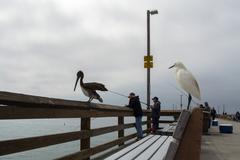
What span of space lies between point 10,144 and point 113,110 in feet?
19.3

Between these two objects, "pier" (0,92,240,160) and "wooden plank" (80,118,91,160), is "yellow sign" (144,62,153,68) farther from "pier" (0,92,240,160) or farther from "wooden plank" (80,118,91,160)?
"wooden plank" (80,118,91,160)

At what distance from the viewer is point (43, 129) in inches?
344

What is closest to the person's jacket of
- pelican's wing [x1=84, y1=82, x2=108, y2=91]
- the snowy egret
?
pelican's wing [x1=84, y1=82, x2=108, y2=91]

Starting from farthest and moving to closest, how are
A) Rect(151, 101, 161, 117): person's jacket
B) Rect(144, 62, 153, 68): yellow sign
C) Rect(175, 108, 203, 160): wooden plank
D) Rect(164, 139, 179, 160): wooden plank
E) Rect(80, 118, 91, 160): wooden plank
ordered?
Rect(144, 62, 153, 68): yellow sign
Rect(151, 101, 161, 117): person's jacket
Rect(80, 118, 91, 160): wooden plank
Rect(175, 108, 203, 160): wooden plank
Rect(164, 139, 179, 160): wooden plank

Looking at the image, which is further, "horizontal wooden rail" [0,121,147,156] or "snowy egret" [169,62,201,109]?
"snowy egret" [169,62,201,109]

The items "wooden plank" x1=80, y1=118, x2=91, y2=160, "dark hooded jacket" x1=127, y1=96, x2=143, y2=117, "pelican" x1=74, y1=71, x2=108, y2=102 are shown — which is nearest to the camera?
"wooden plank" x1=80, y1=118, x2=91, y2=160

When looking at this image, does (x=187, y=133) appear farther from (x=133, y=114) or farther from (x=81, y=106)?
(x=133, y=114)

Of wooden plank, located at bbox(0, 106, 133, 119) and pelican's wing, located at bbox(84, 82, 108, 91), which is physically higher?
pelican's wing, located at bbox(84, 82, 108, 91)

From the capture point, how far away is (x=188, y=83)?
247 inches

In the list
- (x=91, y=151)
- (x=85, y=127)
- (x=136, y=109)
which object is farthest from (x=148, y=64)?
(x=85, y=127)

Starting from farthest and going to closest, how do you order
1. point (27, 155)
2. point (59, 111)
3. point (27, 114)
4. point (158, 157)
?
point (27, 155), point (59, 111), point (158, 157), point (27, 114)

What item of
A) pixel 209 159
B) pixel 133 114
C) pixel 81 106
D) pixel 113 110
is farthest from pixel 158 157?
pixel 133 114

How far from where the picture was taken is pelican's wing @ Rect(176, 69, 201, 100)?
6.27 meters

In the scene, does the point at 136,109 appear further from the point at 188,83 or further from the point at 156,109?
the point at 188,83
